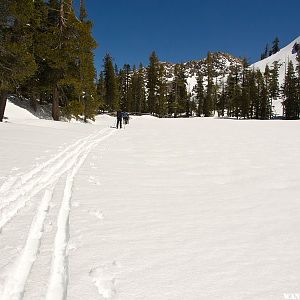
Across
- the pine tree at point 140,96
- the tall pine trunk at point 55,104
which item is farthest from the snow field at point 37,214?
the pine tree at point 140,96

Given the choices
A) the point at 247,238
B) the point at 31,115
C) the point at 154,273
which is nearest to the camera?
the point at 154,273

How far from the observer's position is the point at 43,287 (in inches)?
121

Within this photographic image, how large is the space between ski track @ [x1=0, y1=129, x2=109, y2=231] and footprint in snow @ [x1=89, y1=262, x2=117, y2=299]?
6.38 ft

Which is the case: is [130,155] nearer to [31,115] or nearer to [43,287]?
[43,287]

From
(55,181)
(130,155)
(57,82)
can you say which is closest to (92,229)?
(55,181)

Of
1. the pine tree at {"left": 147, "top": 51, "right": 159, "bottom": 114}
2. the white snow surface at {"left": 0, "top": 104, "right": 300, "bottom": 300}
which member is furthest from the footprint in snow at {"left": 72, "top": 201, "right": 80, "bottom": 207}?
the pine tree at {"left": 147, "top": 51, "right": 159, "bottom": 114}

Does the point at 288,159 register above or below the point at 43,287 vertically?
above

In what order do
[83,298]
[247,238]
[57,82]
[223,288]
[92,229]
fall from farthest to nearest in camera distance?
[57,82], [92,229], [247,238], [223,288], [83,298]

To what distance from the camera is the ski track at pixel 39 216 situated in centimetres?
310

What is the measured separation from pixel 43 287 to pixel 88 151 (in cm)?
961

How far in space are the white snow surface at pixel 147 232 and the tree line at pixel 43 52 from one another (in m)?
11.2

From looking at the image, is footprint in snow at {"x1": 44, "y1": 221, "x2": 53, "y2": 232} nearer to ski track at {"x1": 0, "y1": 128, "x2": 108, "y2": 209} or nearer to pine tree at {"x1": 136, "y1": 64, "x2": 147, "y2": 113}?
ski track at {"x1": 0, "y1": 128, "x2": 108, "y2": 209}

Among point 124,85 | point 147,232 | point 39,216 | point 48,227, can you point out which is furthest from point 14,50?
point 124,85

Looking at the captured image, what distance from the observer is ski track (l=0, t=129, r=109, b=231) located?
540 cm
